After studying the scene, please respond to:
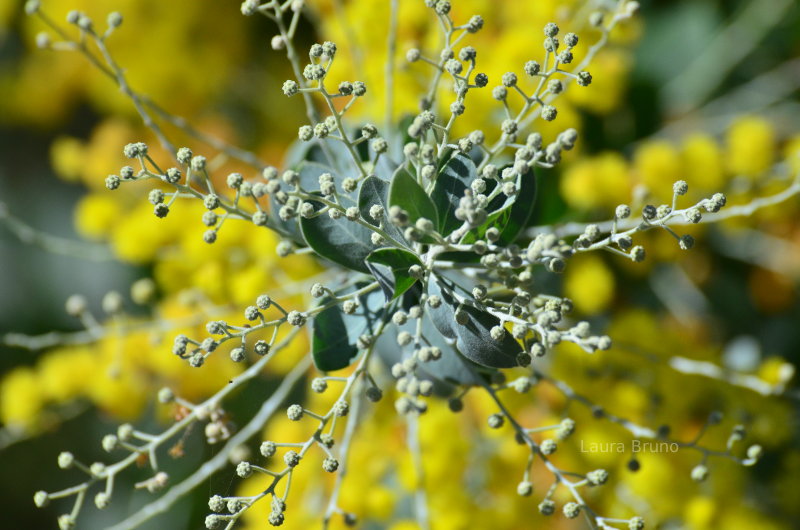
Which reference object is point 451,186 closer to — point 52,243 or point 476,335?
point 476,335

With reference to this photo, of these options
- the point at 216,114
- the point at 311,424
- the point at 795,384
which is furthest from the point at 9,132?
the point at 795,384

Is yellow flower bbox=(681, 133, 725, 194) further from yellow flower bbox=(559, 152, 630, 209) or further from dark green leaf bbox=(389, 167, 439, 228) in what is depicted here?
dark green leaf bbox=(389, 167, 439, 228)

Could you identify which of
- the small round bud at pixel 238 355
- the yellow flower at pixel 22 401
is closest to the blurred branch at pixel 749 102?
the small round bud at pixel 238 355

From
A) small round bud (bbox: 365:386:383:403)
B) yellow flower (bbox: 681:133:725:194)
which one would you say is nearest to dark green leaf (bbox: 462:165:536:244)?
small round bud (bbox: 365:386:383:403)

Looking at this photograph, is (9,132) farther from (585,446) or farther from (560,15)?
(585,446)

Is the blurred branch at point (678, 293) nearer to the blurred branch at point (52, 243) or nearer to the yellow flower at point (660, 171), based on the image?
the yellow flower at point (660, 171)

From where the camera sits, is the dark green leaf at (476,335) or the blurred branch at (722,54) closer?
the dark green leaf at (476,335)
